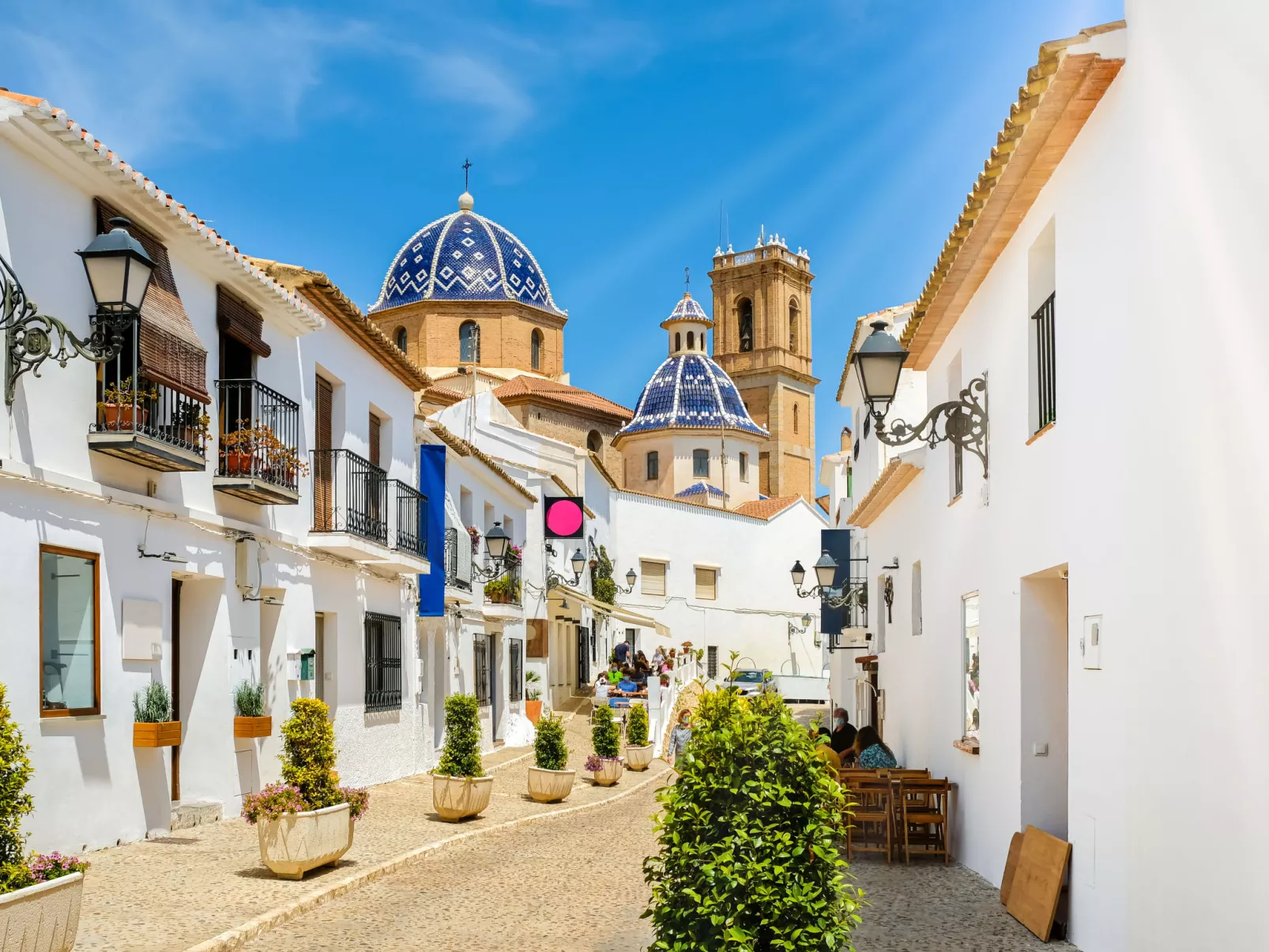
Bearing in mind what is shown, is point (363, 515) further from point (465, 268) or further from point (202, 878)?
point (465, 268)

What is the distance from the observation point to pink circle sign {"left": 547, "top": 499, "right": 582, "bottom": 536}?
32.8m

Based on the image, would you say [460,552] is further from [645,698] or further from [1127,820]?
[1127,820]

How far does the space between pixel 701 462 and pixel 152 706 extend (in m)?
48.0

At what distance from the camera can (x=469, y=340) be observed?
161ft

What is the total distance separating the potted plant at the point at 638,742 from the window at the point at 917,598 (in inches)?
355

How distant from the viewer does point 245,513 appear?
13859 mm

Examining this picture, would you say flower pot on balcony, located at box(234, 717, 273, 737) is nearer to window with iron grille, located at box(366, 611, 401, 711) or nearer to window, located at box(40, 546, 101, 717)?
window, located at box(40, 546, 101, 717)

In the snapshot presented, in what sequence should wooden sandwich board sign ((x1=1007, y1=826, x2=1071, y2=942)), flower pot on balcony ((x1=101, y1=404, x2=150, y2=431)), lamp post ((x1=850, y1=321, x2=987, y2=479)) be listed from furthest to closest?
1. flower pot on balcony ((x1=101, y1=404, x2=150, y2=431))
2. lamp post ((x1=850, y1=321, x2=987, y2=479))
3. wooden sandwich board sign ((x1=1007, y1=826, x2=1071, y2=942))

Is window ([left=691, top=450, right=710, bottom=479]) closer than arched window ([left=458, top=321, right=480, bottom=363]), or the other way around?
arched window ([left=458, top=321, right=480, bottom=363])

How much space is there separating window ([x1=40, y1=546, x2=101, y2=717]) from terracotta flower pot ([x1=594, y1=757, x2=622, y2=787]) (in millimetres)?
10127

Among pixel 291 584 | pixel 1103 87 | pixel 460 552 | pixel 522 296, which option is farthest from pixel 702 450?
pixel 1103 87

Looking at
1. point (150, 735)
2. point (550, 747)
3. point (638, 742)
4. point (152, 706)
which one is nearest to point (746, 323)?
point (638, 742)

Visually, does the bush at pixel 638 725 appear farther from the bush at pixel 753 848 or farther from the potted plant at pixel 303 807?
the bush at pixel 753 848

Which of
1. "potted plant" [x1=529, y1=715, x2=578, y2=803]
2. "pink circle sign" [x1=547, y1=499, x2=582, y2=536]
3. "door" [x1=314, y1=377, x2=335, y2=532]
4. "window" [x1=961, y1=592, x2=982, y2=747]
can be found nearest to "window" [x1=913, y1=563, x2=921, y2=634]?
"window" [x1=961, y1=592, x2=982, y2=747]
